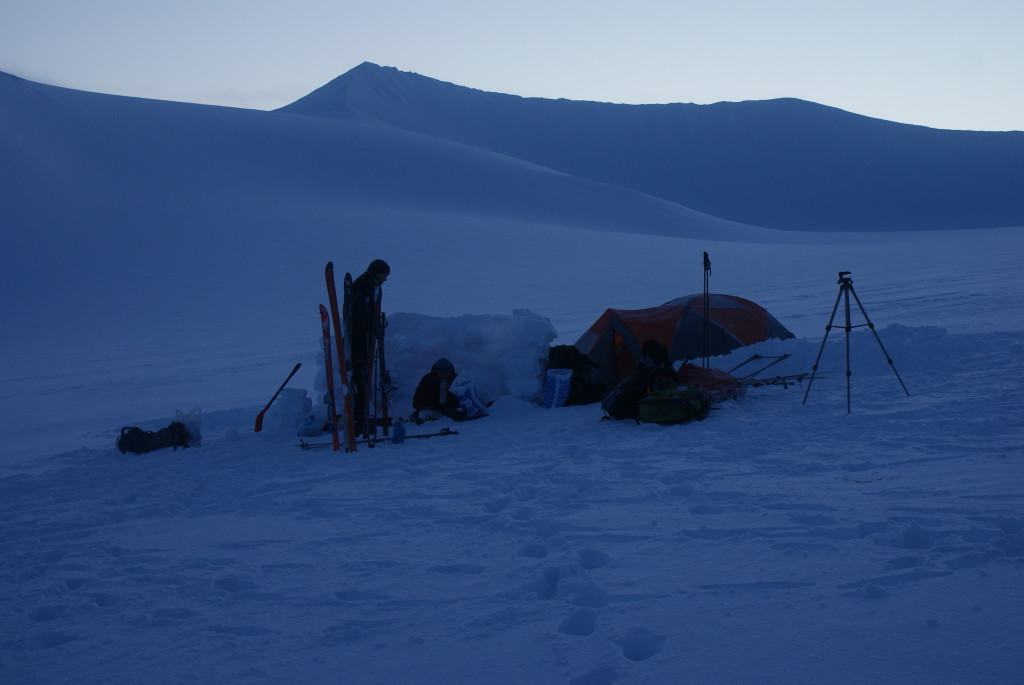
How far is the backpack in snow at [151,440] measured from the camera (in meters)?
9.02

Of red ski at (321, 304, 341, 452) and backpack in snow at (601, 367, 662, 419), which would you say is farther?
backpack in snow at (601, 367, 662, 419)

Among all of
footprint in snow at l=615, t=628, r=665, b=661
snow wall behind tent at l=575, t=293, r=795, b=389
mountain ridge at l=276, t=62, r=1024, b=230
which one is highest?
mountain ridge at l=276, t=62, r=1024, b=230

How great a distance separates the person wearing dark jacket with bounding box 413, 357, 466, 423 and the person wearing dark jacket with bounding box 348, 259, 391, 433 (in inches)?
34.7

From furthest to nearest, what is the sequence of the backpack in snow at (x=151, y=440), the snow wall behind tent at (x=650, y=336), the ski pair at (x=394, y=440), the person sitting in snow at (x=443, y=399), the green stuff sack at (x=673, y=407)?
the snow wall behind tent at (x=650, y=336) → the person sitting in snow at (x=443, y=399) → the backpack in snow at (x=151, y=440) → the ski pair at (x=394, y=440) → the green stuff sack at (x=673, y=407)

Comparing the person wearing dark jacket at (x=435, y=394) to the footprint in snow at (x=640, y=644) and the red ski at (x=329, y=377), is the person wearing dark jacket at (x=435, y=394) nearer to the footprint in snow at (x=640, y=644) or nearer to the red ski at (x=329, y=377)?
the red ski at (x=329, y=377)

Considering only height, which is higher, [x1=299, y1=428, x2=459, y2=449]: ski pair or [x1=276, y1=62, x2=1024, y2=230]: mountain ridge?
[x1=276, y1=62, x2=1024, y2=230]: mountain ridge

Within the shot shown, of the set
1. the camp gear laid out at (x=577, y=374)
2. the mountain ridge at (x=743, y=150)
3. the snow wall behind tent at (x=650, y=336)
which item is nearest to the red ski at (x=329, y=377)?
the camp gear laid out at (x=577, y=374)

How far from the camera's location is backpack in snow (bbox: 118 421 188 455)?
9023 mm

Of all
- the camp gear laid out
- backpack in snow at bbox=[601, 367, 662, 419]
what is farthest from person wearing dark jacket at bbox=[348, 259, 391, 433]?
backpack in snow at bbox=[601, 367, 662, 419]

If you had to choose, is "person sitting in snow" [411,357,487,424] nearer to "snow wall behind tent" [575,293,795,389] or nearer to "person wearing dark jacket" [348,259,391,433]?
"person wearing dark jacket" [348,259,391,433]

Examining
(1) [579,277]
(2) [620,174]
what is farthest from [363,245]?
(2) [620,174]

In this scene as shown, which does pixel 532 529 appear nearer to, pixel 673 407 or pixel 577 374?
pixel 673 407

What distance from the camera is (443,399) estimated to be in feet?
32.1

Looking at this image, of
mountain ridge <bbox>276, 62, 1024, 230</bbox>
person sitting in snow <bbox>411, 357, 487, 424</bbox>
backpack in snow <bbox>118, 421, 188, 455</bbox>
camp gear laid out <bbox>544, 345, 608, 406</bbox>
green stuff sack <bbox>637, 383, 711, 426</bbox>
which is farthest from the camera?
mountain ridge <bbox>276, 62, 1024, 230</bbox>
